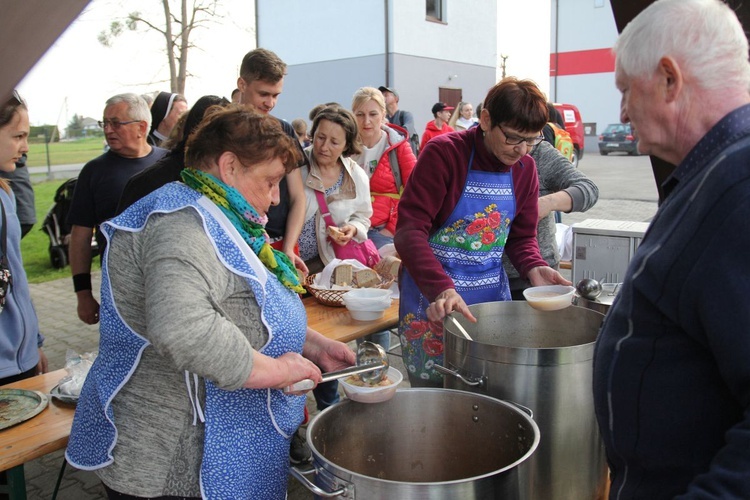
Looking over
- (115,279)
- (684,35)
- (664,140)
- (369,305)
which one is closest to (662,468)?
(664,140)

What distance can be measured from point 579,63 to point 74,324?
2764 centimetres

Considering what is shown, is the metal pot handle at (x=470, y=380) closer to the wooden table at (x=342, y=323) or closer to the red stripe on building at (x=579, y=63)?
Answer: the wooden table at (x=342, y=323)

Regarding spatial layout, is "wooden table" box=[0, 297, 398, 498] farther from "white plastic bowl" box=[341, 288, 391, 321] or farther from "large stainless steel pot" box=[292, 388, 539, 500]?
"large stainless steel pot" box=[292, 388, 539, 500]

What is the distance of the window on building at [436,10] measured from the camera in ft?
57.3

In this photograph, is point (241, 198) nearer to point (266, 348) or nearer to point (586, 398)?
point (266, 348)

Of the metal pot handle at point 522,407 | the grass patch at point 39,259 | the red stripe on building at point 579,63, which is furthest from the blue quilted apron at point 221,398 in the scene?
the red stripe on building at point 579,63

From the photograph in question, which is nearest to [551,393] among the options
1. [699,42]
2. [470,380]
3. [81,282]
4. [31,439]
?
[470,380]

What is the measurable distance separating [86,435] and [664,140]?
1.42 meters

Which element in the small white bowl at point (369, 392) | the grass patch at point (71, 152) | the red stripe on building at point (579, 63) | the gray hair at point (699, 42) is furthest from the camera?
the red stripe on building at point (579, 63)

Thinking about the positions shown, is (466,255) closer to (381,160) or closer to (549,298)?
(549,298)

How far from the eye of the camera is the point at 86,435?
5.09 feet

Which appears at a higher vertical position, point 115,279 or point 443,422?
point 115,279

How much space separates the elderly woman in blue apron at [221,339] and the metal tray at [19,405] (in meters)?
0.51

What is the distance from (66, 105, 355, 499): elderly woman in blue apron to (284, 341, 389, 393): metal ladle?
37 millimetres
